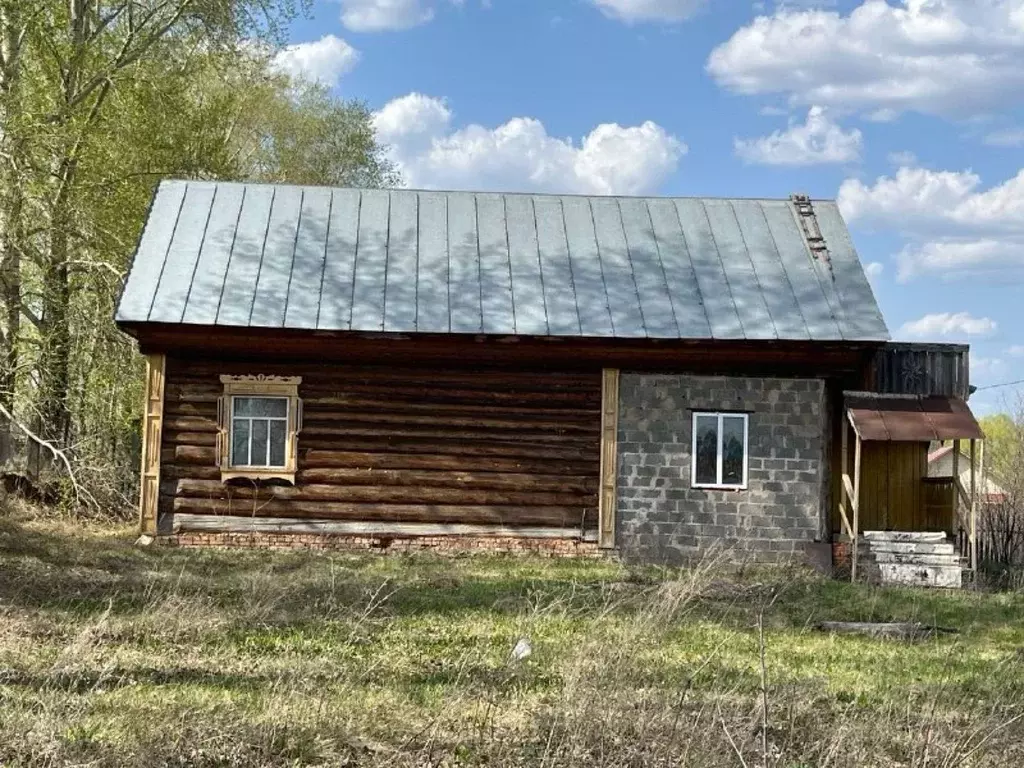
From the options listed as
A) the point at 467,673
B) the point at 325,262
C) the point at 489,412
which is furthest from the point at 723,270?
the point at 467,673

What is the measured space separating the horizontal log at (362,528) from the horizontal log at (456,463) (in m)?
0.77

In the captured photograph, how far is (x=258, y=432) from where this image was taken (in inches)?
614

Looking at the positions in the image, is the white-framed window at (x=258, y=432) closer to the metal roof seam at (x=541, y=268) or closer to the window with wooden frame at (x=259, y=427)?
the window with wooden frame at (x=259, y=427)

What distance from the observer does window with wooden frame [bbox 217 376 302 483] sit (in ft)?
50.7

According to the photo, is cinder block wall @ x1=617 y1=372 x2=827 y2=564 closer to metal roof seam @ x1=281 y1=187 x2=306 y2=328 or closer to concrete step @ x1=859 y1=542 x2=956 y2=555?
concrete step @ x1=859 y1=542 x2=956 y2=555

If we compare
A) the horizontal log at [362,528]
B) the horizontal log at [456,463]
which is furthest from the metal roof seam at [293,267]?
the horizontal log at [362,528]

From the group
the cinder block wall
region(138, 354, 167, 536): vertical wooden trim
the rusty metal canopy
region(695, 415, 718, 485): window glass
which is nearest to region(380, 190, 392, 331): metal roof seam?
region(138, 354, 167, 536): vertical wooden trim

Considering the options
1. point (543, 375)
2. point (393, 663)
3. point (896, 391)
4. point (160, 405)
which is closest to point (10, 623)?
point (393, 663)

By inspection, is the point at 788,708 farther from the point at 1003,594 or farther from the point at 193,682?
the point at 1003,594

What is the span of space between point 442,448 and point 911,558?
6.31 meters

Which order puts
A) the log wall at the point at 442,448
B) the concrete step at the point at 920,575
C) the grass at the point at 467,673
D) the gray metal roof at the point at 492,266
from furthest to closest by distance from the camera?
the log wall at the point at 442,448 < the gray metal roof at the point at 492,266 < the concrete step at the point at 920,575 < the grass at the point at 467,673

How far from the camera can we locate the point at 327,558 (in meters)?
14.5

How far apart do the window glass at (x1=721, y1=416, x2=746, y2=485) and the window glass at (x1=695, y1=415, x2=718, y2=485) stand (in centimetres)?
11

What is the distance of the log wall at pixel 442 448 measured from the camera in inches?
615
